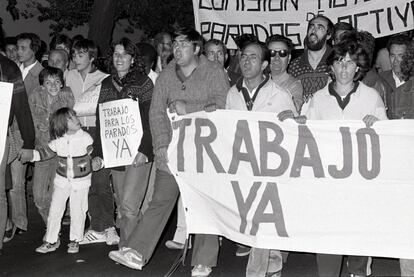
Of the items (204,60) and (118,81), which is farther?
(118,81)

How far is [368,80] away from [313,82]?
67 cm

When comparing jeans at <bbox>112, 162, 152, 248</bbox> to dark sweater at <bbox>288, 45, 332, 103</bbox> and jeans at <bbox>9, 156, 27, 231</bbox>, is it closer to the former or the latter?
jeans at <bbox>9, 156, 27, 231</bbox>

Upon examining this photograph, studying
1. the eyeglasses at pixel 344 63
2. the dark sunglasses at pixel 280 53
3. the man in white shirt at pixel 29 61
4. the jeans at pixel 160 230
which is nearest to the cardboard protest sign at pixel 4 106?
the jeans at pixel 160 230

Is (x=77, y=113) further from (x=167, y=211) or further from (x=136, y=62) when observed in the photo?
(x=167, y=211)

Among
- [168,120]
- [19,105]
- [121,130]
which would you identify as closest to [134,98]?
[121,130]

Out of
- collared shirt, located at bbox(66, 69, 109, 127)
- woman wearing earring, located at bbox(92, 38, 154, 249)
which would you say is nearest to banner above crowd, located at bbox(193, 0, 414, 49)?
collared shirt, located at bbox(66, 69, 109, 127)

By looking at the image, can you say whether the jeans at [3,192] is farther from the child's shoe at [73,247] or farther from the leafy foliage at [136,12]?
the leafy foliage at [136,12]

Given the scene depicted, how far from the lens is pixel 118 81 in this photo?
7.26m

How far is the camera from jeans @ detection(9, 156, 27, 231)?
8.01 metres

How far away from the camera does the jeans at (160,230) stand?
662 cm

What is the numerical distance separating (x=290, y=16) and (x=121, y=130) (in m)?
3.17

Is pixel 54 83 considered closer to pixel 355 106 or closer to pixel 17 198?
pixel 17 198

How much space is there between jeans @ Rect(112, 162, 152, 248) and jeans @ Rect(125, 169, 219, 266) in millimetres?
504

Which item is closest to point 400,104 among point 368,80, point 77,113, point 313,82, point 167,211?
point 368,80
